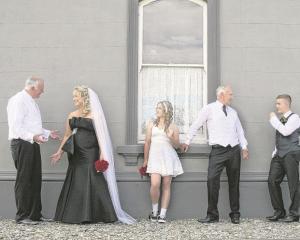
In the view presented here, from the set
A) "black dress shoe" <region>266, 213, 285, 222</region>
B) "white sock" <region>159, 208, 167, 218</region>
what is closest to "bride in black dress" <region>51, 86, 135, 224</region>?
"white sock" <region>159, 208, 167, 218</region>

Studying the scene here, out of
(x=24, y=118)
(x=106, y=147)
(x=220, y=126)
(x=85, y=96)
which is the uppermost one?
(x=85, y=96)

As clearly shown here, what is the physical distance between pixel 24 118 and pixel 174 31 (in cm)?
279

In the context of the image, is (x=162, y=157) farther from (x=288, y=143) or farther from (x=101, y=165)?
(x=288, y=143)

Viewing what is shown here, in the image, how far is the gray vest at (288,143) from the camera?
7219 mm

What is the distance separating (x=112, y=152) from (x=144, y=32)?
78.5 inches

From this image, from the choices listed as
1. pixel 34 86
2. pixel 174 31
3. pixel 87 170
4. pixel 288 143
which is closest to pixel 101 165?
pixel 87 170

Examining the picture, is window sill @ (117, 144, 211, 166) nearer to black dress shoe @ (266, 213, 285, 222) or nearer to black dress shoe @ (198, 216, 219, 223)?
black dress shoe @ (198, 216, 219, 223)

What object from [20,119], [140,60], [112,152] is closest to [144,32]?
[140,60]

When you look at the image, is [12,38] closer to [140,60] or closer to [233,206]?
[140,60]

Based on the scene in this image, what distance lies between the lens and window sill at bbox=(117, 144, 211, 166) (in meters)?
7.56

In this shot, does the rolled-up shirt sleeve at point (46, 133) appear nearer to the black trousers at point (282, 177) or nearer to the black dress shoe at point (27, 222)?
the black dress shoe at point (27, 222)

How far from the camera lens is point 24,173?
6.76m

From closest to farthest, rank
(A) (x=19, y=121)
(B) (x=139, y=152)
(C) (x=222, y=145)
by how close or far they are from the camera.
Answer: (A) (x=19, y=121)
(C) (x=222, y=145)
(B) (x=139, y=152)

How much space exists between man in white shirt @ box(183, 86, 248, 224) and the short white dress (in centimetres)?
26
